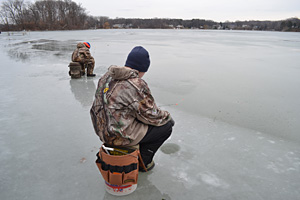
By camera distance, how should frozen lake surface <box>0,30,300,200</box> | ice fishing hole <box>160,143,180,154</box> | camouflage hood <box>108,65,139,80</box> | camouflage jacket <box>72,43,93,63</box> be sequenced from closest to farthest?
camouflage hood <box>108,65,139,80</box>, frozen lake surface <box>0,30,300,200</box>, ice fishing hole <box>160,143,180,154</box>, camouflage jacket <box>72,43,93,63</box>

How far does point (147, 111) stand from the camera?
75.1 inches

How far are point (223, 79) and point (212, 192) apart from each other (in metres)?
4.76

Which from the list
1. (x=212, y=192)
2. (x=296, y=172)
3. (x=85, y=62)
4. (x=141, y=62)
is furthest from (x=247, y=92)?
(x=85, y=62)

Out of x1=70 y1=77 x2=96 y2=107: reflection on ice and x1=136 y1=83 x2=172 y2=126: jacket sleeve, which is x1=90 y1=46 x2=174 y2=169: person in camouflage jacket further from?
x1=70 y1=77 x2=96 y2=107: reflection on ice

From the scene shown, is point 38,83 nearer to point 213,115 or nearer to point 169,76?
point 169,76

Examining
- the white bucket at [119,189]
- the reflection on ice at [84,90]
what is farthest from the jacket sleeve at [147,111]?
the reflection on ice at [84,90]

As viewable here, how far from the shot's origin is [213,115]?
12.8 feet

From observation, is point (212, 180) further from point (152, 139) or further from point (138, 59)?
point (138, 59)

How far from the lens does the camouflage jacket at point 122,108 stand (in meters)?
1.79

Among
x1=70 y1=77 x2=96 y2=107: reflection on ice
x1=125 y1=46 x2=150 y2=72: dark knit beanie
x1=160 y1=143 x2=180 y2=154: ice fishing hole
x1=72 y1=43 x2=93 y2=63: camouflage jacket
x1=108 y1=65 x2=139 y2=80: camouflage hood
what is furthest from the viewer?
x1=72 y1=43 x2=93 y2=63: camouflage jacket

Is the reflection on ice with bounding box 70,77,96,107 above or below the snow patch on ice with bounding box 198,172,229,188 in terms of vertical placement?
above

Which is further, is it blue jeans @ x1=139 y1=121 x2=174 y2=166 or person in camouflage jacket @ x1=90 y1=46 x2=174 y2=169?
blue jeans @ x1=139 y1=121 x2=174 y2=166

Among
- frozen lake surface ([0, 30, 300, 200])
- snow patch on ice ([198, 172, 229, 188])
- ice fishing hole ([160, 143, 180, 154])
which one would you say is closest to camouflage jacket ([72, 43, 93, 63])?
frozen lake surface ([0, 30, 300, 200])

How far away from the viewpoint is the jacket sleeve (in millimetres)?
1853
